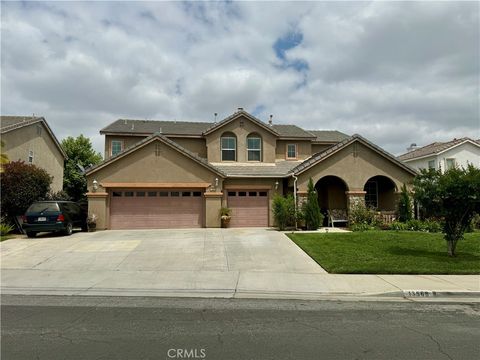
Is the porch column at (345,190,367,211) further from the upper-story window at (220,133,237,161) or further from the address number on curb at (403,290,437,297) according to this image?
the address number on curb at (403,290,437,297)

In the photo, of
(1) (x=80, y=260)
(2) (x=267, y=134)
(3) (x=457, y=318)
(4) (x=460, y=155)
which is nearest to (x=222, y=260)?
(1) (x=80, y=260)

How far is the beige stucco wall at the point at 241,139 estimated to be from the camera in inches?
922

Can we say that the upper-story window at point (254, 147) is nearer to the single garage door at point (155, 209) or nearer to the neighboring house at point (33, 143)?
the single garage door at point (155, 209)

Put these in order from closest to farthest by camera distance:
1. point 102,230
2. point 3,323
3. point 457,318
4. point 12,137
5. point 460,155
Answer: point 3,323, point 457,318, point 102,230, point 12,137, point 460,155

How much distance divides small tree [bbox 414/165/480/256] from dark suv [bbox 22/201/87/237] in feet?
49.6

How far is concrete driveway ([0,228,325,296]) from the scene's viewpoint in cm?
880

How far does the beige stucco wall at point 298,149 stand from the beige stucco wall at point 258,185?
160 inches

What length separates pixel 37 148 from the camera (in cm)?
2625

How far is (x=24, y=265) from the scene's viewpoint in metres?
11.0

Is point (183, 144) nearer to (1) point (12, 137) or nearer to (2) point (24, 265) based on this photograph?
(1) point (12, 137)

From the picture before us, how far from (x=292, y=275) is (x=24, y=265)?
315 inches

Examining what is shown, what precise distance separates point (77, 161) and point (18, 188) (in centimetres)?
2097

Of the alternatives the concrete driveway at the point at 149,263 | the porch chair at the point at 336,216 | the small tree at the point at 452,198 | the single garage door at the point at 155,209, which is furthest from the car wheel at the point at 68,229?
the small tree at the point at 452,198

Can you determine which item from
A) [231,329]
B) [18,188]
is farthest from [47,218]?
[231,329]
